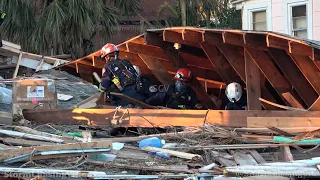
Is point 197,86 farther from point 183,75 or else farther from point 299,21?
point 299,21

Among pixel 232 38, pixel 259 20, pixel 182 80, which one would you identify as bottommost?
pixel 182 80

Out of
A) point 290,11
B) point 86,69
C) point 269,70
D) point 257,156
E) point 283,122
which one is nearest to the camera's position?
point 257,156

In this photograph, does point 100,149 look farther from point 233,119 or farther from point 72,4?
point 72,4

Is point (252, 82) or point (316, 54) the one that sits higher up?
point (316, 54)

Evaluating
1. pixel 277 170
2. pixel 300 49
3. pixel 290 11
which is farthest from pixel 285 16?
pixel 277 170

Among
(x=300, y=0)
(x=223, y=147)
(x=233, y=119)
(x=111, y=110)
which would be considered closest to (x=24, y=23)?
(x=300, y=0)

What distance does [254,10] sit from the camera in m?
16.2

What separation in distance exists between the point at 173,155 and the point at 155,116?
2072mm

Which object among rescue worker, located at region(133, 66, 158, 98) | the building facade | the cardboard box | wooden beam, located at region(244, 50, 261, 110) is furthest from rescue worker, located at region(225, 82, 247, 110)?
the building facade

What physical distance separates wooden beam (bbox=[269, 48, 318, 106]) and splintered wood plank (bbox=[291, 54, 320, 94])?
15.1 inches

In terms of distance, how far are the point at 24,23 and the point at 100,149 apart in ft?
43.5

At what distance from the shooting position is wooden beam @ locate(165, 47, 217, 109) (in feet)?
33.0

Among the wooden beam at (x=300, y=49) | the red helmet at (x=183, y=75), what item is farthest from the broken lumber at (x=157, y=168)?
the red helmet at (x=183, y=75)

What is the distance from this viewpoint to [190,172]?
5152 millimetres
